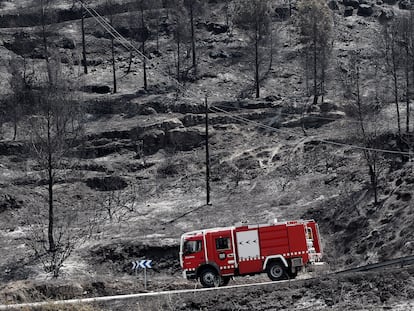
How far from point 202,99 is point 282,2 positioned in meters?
34.5

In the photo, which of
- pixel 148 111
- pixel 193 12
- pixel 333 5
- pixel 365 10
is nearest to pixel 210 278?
pixel 148 111

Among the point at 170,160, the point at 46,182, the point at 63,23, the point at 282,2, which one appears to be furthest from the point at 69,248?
the point at 282,2

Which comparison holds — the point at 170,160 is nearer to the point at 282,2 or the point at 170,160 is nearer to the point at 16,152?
the point at 16,152

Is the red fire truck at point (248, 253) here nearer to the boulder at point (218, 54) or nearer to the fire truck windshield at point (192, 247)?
the fire truck windshield at point (192, 247)

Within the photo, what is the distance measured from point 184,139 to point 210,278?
99.1 ft

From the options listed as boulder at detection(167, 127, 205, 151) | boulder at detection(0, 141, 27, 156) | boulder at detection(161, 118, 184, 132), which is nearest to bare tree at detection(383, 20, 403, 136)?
boulder at detection(167, 127, 205, 151)

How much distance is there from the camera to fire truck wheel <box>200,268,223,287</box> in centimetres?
2158

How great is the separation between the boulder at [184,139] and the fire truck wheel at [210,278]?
96.2 ft

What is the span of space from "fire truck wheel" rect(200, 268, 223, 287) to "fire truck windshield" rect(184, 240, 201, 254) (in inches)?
35.9

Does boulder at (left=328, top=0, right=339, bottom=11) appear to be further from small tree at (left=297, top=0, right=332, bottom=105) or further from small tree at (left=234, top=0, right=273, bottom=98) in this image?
small tree at (left=234, top=0, right=273, bottom=98)

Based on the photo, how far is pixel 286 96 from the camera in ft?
195

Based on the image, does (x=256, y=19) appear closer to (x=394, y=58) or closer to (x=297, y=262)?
(x=394, y=58)

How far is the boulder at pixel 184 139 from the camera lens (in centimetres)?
5078

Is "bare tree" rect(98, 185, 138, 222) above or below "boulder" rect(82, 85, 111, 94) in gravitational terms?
below
